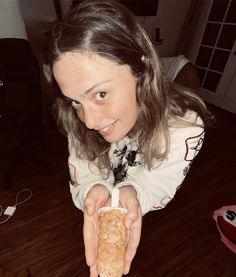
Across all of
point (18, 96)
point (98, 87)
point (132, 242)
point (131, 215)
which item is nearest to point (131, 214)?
point (131, 215)

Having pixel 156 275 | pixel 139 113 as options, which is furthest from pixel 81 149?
pixel 156 275

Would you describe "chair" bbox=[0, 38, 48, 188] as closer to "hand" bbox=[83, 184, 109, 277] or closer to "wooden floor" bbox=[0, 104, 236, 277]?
"wooden floor" bbox=[0, 104, 236, 277]

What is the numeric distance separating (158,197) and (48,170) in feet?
5.61

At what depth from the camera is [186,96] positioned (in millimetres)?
1083

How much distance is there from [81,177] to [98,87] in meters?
0.54

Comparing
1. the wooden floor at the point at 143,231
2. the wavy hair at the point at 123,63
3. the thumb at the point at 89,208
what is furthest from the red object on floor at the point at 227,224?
the thumb at the point at 89,208

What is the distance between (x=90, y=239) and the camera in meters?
0.91

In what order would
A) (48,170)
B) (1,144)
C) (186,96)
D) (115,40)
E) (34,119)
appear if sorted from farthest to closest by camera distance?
1. (48,170)
2. (34,119)
3. (1,144)
4. (186,96)
5. (115,40)

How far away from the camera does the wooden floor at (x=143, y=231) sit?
1.76 m

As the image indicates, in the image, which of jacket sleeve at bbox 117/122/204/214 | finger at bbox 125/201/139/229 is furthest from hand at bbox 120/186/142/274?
jacket sleeve at bbox 117/122/204/214

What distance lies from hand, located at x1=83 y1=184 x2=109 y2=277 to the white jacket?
10 cm

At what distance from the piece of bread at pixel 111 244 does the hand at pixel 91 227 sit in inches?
1.7

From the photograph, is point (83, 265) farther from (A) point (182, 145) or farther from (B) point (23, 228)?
(A) point (182, 145)

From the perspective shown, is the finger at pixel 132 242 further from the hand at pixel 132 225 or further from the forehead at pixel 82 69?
the forehead at pixel 82 69
